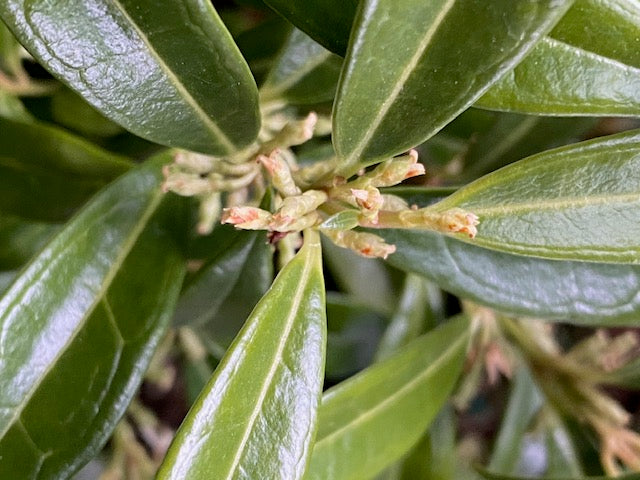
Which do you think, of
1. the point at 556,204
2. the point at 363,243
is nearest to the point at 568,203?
the point at 556,204

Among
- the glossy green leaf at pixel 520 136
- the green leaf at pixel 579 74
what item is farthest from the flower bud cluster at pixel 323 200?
the glossy green leaf at pixel 520 136

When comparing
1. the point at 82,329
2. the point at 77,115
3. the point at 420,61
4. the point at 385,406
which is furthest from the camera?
the point at 77,115

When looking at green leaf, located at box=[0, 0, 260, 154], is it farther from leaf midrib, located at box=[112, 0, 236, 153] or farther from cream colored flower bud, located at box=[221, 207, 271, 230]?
cream colored flower bud, located at box=[221, 207, 271, 230]

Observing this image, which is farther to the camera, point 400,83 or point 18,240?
point 18,240

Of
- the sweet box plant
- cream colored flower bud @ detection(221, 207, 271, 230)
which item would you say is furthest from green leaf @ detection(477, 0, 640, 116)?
cream colored flower bud @ detection(221, 207, 271, 230)

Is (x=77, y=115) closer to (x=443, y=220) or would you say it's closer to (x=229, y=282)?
(x=229, y=282)

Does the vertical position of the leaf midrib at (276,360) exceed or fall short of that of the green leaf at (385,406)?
it exceeds it

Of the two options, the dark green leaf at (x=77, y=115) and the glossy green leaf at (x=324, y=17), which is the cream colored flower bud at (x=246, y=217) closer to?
the glossy green leaf at (x=324, y=17)
